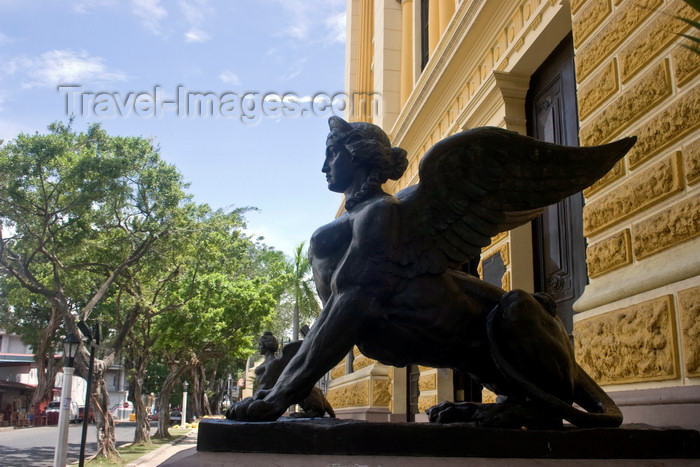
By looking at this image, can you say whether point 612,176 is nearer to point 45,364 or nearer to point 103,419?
point 103,419

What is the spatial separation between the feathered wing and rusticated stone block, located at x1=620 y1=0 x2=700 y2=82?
6.62 feet

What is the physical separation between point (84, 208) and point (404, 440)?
18.2 metres

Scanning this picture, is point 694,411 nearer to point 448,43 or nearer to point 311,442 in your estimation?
point 311,442

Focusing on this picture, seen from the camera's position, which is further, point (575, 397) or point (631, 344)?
point (631, 344)

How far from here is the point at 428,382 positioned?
381 inches

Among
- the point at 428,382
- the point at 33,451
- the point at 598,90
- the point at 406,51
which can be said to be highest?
the point at 406,51

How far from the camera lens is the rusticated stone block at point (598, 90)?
16.4 feet

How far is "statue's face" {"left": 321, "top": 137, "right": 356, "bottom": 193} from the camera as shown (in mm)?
2865

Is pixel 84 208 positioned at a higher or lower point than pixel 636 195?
higher

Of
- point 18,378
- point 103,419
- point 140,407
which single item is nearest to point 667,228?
point 103,419

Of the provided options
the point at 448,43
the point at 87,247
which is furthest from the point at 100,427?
the point at 448,43

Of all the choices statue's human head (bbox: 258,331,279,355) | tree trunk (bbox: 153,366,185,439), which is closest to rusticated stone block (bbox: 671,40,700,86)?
statue's human head (bbox: 258,331,279,355)

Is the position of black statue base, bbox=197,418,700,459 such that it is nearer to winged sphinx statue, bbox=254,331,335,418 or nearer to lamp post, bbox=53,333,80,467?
winged sphinx statue, bbox=254,331,335,418

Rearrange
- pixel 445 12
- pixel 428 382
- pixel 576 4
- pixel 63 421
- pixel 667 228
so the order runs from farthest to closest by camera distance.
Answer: pixel 63 421 → pixel 445 12 → pixel 428 382 → pixel 576 4 → pixel 667 228
